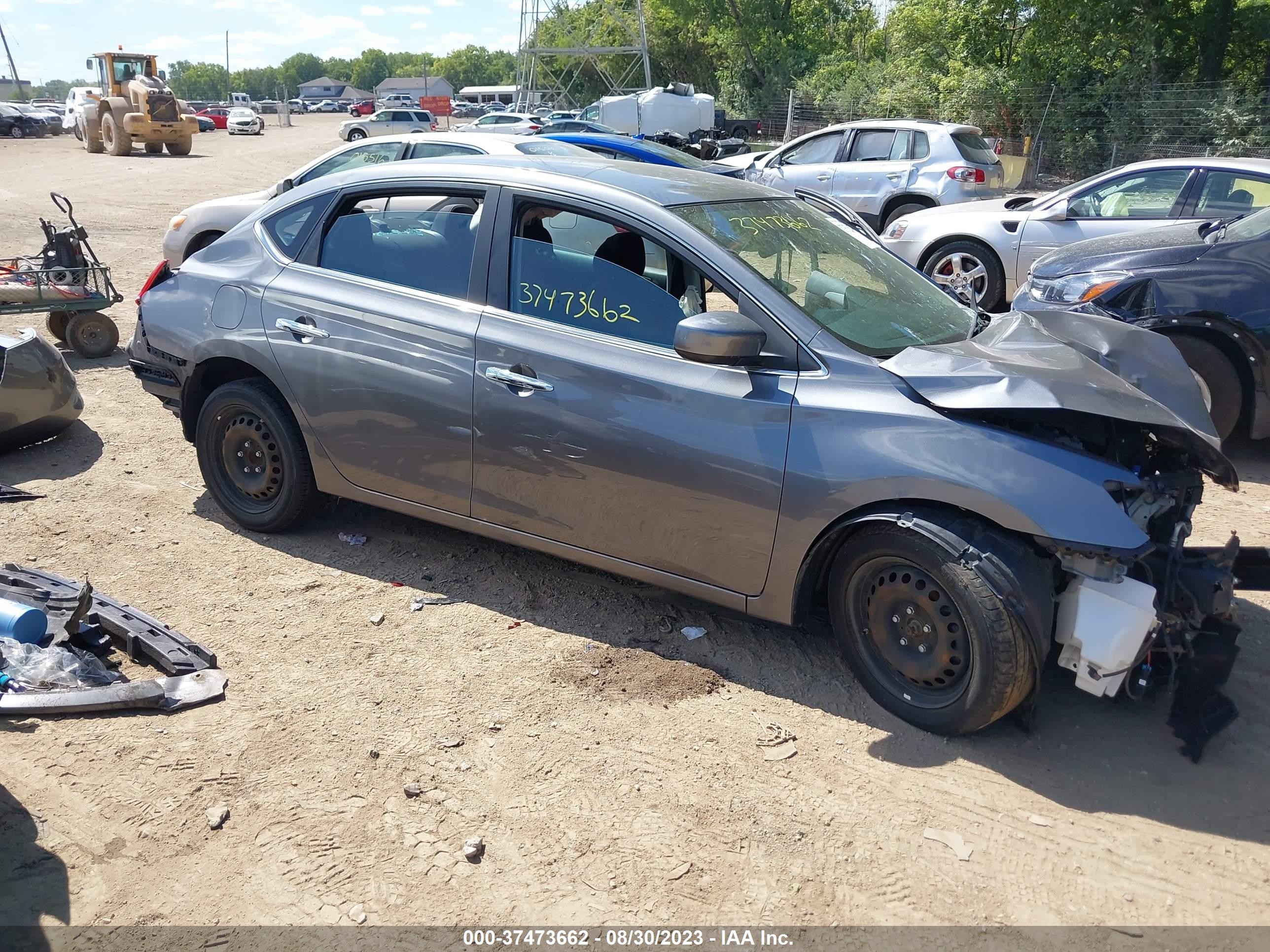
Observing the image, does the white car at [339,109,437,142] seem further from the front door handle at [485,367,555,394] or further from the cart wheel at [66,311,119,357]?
the front door handle at [485,367,555,394]

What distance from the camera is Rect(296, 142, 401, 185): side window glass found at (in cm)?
944

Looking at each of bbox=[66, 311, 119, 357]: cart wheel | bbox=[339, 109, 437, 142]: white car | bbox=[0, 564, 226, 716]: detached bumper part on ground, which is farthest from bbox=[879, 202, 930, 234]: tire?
bbox=[339, 109, 437, 142]: white car

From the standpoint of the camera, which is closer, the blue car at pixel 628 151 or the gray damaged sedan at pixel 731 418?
the gray damaged sedan at pixel 731 418

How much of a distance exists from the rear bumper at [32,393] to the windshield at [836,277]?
426 cm

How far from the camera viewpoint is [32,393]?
19.7 ft

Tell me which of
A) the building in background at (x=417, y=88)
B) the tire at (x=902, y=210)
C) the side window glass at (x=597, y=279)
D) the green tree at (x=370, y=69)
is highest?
the green tree at (x=370, y=69)

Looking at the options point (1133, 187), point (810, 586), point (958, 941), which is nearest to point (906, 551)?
point (810, 586)

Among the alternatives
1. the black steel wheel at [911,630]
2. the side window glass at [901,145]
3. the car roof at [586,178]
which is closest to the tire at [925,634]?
the black steel wheel at [911,630]

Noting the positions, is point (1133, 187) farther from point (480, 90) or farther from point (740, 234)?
point (480, 90)

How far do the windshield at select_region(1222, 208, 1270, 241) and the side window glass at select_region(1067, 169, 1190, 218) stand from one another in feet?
8.40

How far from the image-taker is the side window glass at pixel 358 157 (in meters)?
9.44

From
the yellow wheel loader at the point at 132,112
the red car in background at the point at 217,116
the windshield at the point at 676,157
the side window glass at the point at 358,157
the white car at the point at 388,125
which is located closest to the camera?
the side window glass at the point at 358,157

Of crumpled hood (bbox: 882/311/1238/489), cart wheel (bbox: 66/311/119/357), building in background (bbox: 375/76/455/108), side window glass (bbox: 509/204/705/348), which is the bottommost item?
cart wheel (bbox: 66/311/119/357)

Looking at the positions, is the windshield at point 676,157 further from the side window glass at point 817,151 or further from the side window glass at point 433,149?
the side window glass at point 433,149
